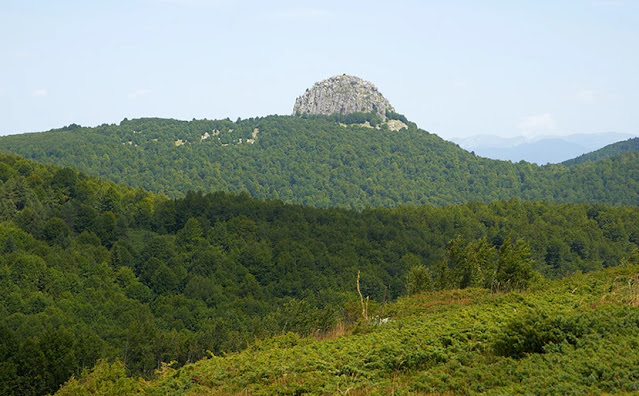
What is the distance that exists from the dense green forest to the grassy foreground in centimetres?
1339

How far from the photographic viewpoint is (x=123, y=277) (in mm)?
97750

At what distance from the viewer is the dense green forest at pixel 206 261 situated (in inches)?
2055

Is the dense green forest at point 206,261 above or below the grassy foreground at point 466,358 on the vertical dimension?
below

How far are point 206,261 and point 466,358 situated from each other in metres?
90.9

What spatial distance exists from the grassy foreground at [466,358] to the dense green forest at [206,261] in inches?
527

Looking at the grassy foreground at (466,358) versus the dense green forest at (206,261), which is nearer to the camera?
the grassy foreground at (466,358)

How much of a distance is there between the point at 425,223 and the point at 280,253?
42.8m

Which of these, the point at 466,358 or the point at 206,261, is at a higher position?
the point at 466,358

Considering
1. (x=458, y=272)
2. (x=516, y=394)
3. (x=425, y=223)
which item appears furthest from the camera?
(x=425, y=223)

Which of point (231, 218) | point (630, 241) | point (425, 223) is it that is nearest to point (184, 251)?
point (231, 218)

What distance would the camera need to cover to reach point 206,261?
108 m

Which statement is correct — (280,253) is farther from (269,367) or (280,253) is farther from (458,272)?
(269,367)

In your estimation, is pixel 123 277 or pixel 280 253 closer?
pixel 123 277

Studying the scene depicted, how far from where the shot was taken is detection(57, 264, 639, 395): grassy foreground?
1681 centimetres
